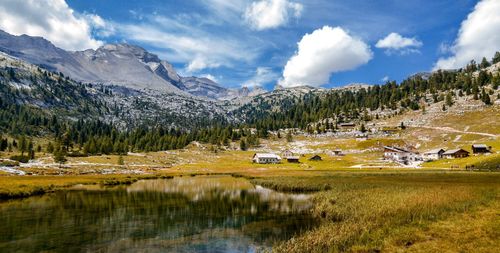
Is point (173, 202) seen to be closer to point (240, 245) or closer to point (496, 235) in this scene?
point (240, 245)

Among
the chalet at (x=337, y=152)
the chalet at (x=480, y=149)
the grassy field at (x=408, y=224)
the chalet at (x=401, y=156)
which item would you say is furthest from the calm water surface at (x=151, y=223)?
the chalet at (x=337, y=152)

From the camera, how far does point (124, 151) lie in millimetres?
189625

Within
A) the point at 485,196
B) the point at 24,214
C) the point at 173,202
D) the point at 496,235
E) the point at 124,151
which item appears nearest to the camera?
the point at 496,235

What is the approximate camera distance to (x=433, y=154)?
15100 cm

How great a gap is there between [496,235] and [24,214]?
48354 millimetres

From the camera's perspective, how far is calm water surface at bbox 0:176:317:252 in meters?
29.3

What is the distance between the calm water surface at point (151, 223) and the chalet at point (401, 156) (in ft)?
342

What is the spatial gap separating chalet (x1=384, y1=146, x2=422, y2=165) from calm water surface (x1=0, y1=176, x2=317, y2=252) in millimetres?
104202

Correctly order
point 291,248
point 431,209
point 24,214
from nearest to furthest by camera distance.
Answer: point 291,248 < point 431,209 < point 24,214

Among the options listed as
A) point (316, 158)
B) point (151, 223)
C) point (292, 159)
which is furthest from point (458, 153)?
point (151, 223)

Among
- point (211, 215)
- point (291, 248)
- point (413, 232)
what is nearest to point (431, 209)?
point (413, 232)

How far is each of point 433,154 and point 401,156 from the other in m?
14.8

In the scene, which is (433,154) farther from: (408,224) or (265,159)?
(408,224)

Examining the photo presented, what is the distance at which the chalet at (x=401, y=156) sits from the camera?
147875mm
